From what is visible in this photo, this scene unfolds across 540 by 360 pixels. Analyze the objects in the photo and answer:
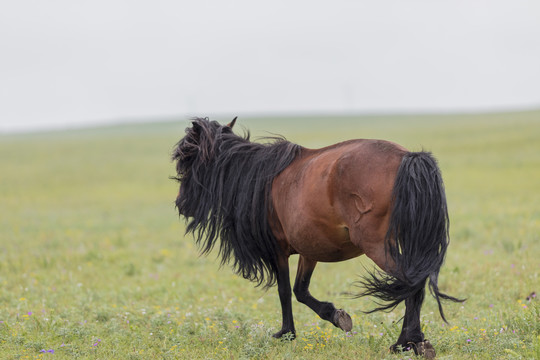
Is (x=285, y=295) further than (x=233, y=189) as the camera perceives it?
No

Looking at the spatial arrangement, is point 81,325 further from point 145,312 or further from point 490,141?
point 490,141

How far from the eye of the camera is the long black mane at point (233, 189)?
561 cm

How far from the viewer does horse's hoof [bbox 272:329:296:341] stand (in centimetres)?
559

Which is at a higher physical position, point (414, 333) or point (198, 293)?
point (414, 333)

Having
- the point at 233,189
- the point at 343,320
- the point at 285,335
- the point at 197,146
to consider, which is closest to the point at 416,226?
the point at 343,320

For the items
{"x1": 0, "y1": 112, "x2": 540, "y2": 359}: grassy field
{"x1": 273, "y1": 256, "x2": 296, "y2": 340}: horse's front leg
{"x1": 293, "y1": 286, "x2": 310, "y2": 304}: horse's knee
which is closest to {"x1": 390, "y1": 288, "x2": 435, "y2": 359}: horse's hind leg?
{"x1": 0, "y1": 112, "x2": 540, "y2": 359}: grassy field

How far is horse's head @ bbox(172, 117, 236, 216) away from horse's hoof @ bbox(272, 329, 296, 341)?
69.8 inches

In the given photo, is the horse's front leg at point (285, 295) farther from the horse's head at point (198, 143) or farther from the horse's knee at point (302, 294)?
the horse's head at point (198, 143)

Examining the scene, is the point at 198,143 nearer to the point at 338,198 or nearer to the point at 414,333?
the point at 338,198

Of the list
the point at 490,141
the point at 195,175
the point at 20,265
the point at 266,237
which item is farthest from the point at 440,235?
the point at 490,141

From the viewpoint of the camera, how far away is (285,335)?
5.59 meters

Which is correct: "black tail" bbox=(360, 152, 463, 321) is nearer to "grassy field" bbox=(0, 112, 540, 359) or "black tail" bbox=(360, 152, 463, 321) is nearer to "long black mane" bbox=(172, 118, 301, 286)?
"grassy field" bbox=(0, 112, 540, 359)

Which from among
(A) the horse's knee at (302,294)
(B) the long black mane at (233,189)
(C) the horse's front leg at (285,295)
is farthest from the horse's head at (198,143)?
(A) the horse's knee at (302,294)

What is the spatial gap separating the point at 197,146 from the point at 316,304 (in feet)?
6.76
